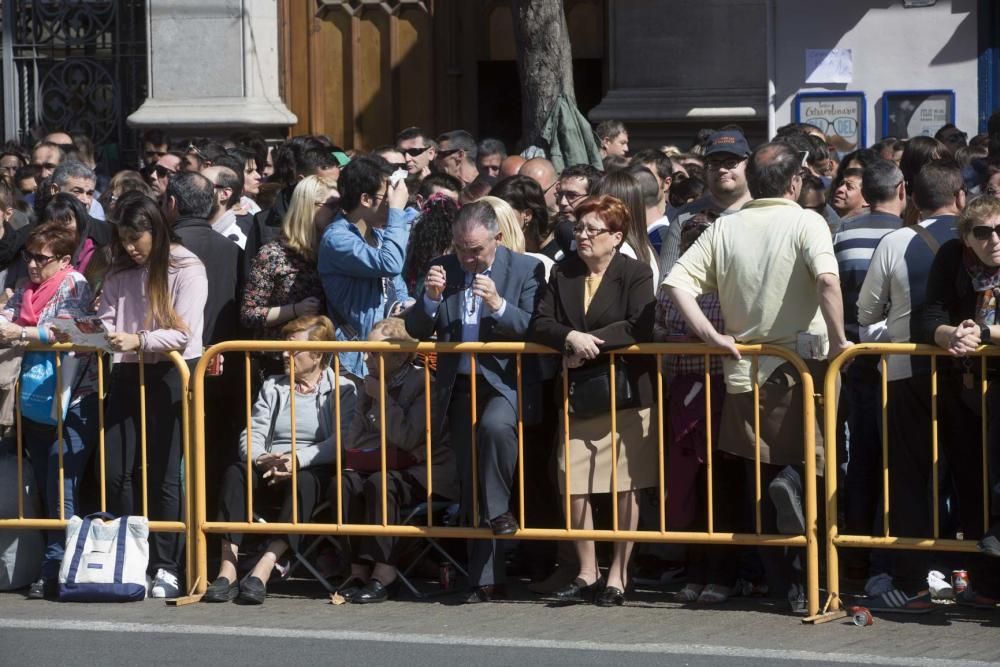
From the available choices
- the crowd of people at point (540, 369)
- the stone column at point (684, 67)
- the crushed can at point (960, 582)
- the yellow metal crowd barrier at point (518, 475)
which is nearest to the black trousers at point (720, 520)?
the crowd of people at point (540, 369)

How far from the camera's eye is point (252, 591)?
793cm

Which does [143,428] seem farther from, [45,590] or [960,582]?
[960,582]

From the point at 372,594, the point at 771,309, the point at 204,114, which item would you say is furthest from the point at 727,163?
the point at 204,114

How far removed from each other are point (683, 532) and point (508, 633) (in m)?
0.97

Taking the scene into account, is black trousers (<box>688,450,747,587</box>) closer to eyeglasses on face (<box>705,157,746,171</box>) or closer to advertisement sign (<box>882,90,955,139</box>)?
eyeglasses on face (<box>705,157,746,171</box>)

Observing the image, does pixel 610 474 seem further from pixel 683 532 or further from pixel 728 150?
pixel 728 150

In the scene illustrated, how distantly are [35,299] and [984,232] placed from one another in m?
4.42

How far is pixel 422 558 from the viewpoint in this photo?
8.37 metres

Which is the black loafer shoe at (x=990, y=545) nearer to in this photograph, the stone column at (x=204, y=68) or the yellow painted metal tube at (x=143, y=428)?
the yellow painted metal tube at (x=143, y=428)

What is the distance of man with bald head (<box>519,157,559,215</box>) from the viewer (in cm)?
997

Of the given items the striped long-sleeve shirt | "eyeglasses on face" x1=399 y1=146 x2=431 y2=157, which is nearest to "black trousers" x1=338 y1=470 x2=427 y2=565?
the striped long-sleeve shirt

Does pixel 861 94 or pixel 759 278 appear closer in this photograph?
pixel 759 278

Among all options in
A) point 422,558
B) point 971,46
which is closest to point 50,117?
point 971,46

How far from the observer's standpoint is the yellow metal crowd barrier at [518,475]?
753 cm
